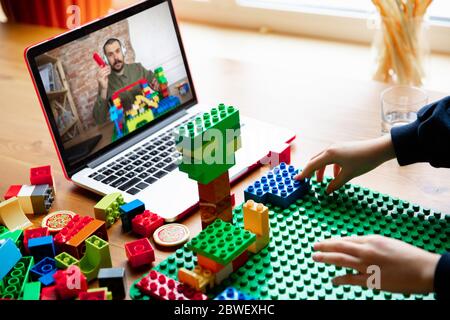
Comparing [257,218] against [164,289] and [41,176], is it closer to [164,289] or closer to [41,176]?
[164,289]

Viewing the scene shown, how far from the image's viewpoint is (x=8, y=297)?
0.84 m

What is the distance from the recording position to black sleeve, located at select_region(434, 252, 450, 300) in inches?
30.3

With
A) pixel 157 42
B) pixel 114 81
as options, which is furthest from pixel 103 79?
pixel 157 42

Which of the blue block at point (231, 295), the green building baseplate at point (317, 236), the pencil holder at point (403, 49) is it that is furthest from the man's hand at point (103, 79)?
the pencil holder at point (403, 49)

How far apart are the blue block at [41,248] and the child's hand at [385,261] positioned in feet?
1.20

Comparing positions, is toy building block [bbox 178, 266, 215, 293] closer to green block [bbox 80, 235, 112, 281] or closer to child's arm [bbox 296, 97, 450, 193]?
green block [bbox 80, 235, 112, 281]

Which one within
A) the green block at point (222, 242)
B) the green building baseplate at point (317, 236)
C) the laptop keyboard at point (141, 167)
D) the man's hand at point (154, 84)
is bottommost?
the green building baseplate at point (317, 236)

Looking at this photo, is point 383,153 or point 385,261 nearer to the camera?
point 385,261

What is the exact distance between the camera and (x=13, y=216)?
100 centimetres

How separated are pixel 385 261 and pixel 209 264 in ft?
0.72

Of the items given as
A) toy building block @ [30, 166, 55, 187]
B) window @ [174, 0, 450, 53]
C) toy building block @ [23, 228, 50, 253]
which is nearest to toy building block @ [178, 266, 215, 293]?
toy building block @ [23, 228, 50, 253]

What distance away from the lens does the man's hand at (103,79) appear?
1.12 meters

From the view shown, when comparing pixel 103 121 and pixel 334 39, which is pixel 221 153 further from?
pixel 334 39

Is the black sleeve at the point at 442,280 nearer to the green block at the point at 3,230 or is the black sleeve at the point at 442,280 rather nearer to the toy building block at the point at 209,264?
the toy building block at the point at 209,264
